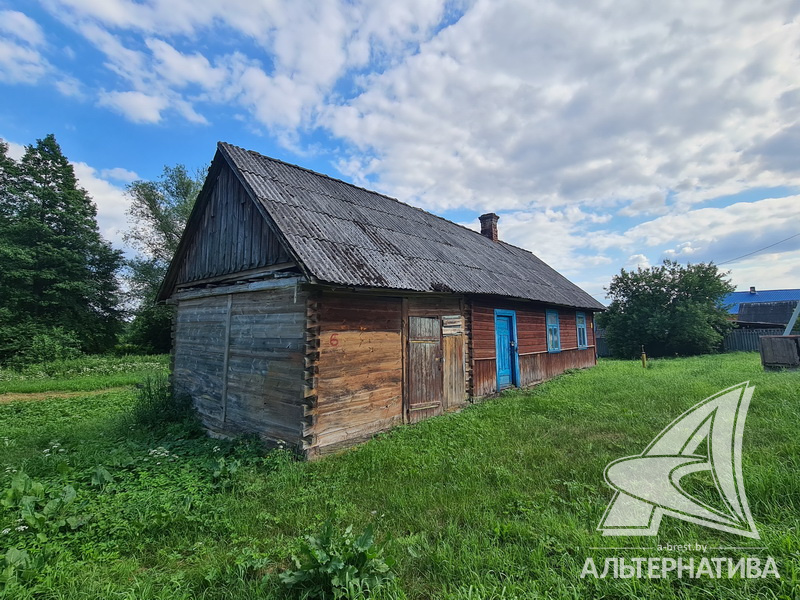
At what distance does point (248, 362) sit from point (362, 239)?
11.5 feet

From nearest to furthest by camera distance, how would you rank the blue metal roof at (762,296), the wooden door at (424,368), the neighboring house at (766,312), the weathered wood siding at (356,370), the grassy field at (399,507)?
the grassy field at (399,507), the weathered wood siding at (356,370), the wooden door at (424,368), the neighboring house at (766,312), the blue metal roof at (762,296)

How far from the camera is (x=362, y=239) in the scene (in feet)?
26.3

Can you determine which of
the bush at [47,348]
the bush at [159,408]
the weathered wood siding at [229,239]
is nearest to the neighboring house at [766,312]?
the weathered wood siding at [229,239]

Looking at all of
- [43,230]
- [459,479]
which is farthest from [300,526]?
[43,230]

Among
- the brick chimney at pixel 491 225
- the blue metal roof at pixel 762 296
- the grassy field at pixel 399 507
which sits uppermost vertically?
the brick chimney at pixel 491 225

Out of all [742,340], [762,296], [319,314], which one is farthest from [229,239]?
[762,296]

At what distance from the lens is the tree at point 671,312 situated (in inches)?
827

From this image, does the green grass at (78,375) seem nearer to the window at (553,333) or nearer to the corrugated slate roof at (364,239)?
the corrugated slate roof at (364,239)

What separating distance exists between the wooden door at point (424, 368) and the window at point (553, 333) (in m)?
6.86

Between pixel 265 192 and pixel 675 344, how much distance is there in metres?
25.0

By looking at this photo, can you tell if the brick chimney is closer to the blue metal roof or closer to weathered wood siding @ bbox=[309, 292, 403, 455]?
weathered wood siding @ bbox=[309, 292, 403, 455]

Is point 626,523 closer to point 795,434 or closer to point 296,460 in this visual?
point 795,434

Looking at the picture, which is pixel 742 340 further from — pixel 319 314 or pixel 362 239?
pixel 319 314

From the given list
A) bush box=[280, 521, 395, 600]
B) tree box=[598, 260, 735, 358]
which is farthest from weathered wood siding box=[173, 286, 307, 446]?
tree box=[598, 260, 735, 358]
